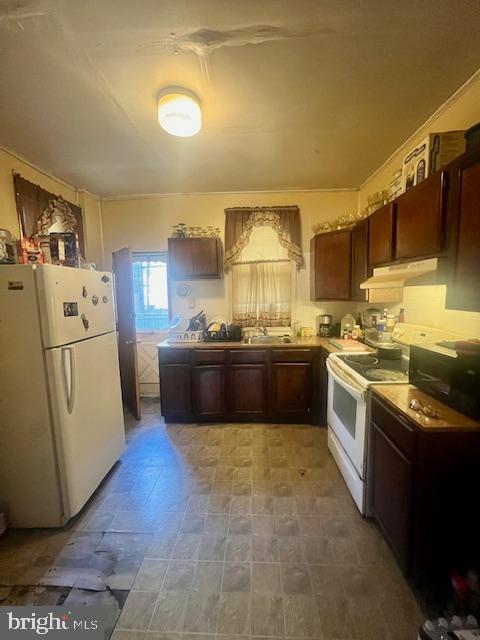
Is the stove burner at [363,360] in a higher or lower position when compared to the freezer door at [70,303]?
lower

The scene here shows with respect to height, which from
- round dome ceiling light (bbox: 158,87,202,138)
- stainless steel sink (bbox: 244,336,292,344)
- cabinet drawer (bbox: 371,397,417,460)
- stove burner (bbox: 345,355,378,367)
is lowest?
cabinet drawer (bbox: 371,397,417,460)

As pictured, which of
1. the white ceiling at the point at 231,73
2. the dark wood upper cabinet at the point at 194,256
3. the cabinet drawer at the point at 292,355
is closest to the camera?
the white ceiling at the point at 231,73

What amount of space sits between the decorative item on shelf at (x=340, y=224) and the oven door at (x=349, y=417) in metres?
1.49

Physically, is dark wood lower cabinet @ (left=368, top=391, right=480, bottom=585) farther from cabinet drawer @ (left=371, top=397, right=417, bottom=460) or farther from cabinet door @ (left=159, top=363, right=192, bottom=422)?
cabinet door @ (left=159, top=363, right=192, bottom=422)

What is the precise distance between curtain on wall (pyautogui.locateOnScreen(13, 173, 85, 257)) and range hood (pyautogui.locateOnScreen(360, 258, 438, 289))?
2925mm

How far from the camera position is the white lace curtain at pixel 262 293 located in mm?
3342

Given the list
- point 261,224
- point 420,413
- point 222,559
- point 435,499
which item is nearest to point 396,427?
point 420,413

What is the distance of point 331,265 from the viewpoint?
283 centimetres

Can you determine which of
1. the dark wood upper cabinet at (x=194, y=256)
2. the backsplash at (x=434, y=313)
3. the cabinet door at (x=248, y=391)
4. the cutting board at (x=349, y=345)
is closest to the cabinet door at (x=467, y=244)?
the backsplash at (x=434, y=313)

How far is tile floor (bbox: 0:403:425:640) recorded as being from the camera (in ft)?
3.91

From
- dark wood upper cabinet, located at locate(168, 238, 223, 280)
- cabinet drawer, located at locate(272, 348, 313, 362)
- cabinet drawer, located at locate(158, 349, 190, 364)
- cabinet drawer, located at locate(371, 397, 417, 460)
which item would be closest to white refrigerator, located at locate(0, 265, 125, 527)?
cabinet drawer, located at locate(158, 349, 190, 364)

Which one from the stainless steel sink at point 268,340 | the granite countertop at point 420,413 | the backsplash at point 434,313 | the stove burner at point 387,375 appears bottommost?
the granite countertop at point 420,413

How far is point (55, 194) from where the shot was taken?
2727 millimetres

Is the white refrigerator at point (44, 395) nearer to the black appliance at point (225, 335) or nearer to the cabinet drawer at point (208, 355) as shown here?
the cabinet drawer at point (208, 355)
